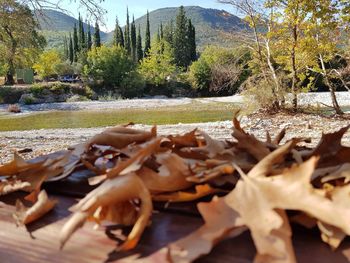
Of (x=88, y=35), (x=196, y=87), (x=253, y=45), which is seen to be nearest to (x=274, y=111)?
(x=253, y=45)

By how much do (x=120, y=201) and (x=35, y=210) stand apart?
0.60 ft

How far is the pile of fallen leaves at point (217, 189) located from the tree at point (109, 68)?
34.6 metres

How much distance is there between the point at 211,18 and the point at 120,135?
15414cm

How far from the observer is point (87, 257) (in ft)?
1.86

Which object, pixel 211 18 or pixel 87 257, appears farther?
pixel 211 18

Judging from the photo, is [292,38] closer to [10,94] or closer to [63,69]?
[10,94]

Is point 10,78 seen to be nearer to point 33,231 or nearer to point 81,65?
point 81,65

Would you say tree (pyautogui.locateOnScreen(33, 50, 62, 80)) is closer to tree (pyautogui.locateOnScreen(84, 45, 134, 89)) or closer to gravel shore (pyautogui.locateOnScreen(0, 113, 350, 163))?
tree (pyautogui.locateOnScreen(84, 45, 134, 89))

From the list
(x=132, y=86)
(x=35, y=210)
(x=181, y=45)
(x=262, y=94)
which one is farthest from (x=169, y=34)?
(x=35, y=210)

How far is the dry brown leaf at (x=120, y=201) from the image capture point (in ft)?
1.84

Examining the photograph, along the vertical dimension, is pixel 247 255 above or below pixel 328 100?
above

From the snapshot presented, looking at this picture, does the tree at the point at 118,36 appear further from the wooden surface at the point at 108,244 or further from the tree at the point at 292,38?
the wooden surface at the point at 108,244

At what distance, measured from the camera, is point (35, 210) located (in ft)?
2.27

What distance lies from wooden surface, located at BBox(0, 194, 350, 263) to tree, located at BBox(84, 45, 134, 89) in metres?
34.7
